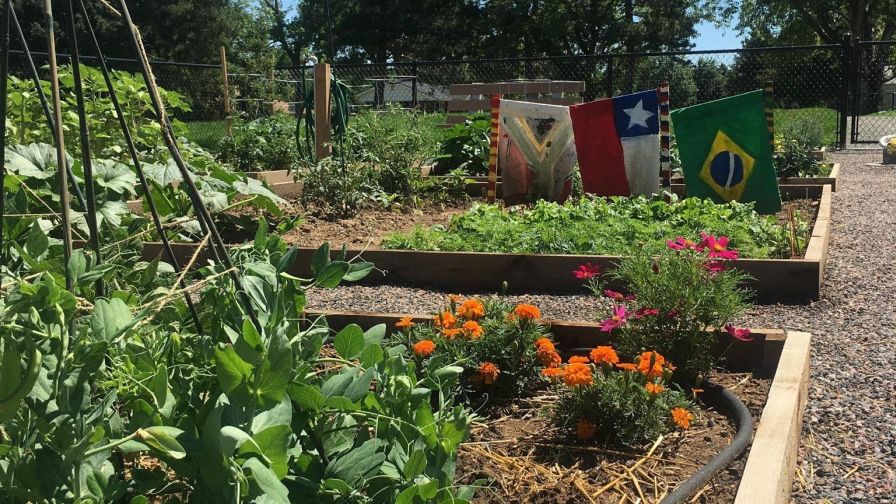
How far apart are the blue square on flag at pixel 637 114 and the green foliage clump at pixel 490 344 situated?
5.41 m

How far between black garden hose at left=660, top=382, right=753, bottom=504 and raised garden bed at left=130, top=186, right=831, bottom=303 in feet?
6.14

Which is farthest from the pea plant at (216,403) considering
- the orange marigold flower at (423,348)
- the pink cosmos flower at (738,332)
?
the pink cosmos flower at (738,332)

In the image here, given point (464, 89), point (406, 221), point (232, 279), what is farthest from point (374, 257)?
point (464, 89)

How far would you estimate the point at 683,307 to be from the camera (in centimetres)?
320

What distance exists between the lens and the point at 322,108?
30.9 ft

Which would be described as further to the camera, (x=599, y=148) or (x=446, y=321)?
(x=599, y=148)

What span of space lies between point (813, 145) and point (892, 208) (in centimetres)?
280

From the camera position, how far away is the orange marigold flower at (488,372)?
3.07 metres

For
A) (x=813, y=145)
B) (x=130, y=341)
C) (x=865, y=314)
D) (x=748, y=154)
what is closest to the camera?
(x=130, y=341)

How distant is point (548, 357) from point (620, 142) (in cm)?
558

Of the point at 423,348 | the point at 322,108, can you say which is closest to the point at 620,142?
the point at 322,108

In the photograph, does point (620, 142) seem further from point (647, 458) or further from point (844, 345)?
point (647, 458)

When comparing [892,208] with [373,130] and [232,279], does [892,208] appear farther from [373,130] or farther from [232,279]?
[232,279]

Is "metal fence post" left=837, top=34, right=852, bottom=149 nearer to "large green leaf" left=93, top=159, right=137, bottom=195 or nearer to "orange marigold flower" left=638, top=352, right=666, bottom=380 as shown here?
"orange marigold flower" left=638, top=352, right=666, bottom=380
